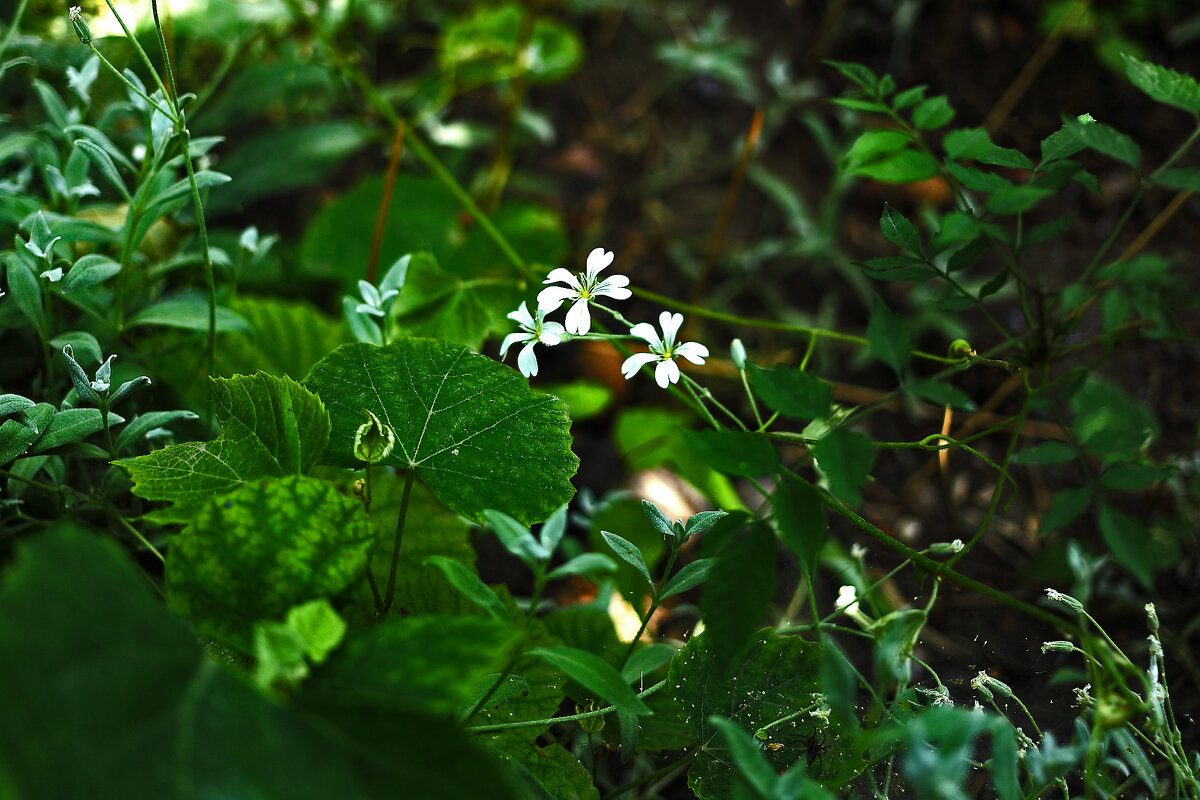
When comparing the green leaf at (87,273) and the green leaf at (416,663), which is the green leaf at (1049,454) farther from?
the green leaf at (87,273)

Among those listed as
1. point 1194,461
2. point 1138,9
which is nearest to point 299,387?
point 1194,461

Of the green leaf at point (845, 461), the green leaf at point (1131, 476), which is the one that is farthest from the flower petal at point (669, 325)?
the green leaf at point (1131, 476)

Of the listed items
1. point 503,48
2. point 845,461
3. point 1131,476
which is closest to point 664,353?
point 845,461

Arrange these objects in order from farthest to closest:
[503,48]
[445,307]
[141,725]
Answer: [503,48] → [445,307] → [141,725]

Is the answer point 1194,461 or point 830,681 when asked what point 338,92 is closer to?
point 830,681

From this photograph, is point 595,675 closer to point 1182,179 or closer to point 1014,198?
Answer: point 1014,198

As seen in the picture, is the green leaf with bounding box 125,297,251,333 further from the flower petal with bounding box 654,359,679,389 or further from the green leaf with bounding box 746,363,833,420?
the green leaf with bounding box 746,363,833,420

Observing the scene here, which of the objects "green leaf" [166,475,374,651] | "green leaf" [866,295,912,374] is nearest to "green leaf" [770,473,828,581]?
"green leaf" [866,295,912,374]

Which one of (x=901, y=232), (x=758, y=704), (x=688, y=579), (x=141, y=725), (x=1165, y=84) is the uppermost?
(x=1165, y=84)
